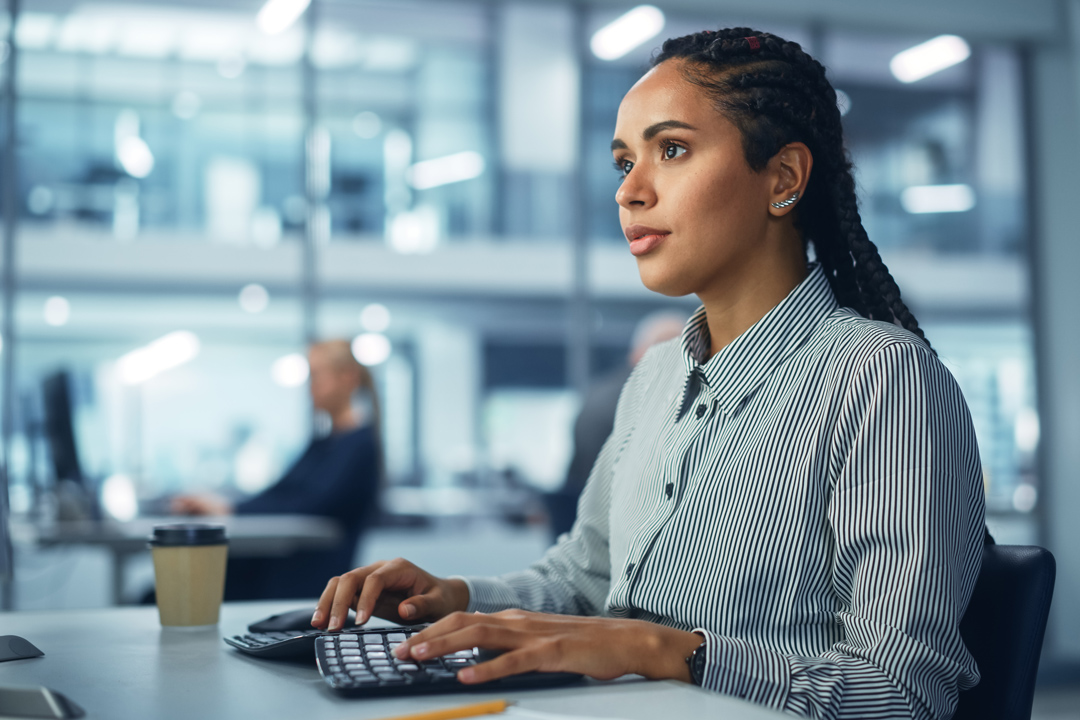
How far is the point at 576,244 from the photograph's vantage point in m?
4.91

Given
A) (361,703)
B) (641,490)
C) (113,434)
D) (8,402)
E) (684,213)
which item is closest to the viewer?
(361,703)

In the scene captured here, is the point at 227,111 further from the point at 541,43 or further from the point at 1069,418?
the point at 1069,418

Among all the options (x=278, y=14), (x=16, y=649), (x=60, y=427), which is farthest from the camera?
(x=278, y=14)

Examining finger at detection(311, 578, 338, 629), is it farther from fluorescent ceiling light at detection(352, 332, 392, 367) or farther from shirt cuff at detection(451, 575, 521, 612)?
fluorescent ceiling light at detection(352, 332, 392, 367)

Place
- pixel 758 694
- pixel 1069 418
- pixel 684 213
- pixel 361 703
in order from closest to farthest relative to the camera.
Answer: pixel 361 703, pixel 758 694, pixel 684 213, pixel 1069 418

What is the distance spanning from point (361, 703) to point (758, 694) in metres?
0.35

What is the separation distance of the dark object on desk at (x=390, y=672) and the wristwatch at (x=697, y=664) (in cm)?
12

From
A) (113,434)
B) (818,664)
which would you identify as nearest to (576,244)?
(113,434)

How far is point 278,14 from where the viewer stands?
189 inches

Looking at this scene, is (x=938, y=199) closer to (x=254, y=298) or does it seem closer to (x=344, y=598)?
(x=254, y=298)

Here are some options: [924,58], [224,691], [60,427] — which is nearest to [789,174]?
[224,691]

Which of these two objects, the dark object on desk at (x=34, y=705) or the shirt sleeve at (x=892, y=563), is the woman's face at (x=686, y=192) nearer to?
the shirt sleeve at (x=892, y=563)

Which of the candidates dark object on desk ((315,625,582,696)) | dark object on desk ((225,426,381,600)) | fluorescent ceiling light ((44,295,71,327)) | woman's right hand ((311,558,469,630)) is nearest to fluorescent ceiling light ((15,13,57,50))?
fluorescent ceiling light ((44,295,71,327))

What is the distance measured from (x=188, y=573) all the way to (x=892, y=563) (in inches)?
32.1
